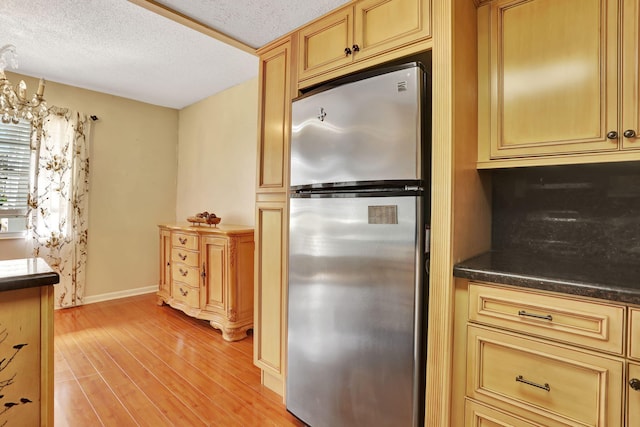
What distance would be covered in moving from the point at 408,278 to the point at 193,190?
3.68 metres

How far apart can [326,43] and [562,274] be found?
154 centimetres

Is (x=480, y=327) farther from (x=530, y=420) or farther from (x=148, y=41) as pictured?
→ (x=148, y=41)

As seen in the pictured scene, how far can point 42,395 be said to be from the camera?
50.1 inches

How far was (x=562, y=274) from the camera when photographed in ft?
3.72

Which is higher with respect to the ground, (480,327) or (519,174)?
(519,174)

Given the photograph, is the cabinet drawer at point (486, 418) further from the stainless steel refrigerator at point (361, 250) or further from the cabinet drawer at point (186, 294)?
the cabinet drawer at point (186, 294)

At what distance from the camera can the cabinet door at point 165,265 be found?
362cm

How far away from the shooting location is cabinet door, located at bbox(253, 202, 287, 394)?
197 cm

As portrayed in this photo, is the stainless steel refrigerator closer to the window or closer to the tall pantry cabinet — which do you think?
the tall pantry cabinet

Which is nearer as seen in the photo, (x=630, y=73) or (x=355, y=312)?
(x=630, y=73)

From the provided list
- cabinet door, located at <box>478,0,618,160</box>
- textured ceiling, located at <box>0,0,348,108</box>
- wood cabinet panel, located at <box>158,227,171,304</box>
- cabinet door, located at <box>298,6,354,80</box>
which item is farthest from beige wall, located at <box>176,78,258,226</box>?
cabinet door, located at <box>478,0,618,160</box>

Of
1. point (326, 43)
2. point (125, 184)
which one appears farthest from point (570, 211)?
point (125, 184)

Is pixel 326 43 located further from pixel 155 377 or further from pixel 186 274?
pixel 186 274

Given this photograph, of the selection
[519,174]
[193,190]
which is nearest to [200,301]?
[193,190]
